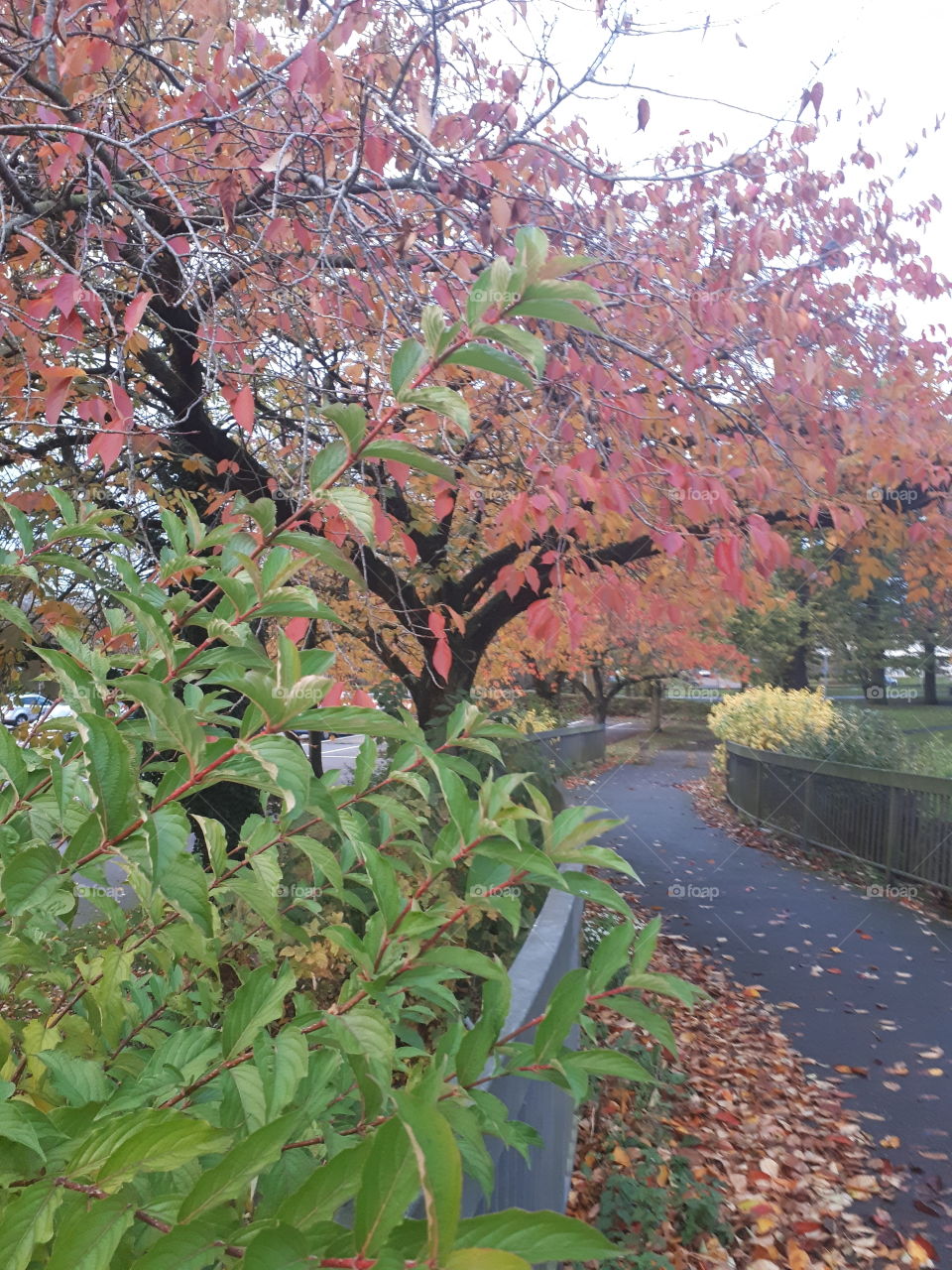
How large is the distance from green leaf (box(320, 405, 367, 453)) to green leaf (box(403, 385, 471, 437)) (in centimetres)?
8

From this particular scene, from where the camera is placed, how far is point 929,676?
35.4 meters

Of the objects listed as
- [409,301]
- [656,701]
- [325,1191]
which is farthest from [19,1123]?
[656,701]

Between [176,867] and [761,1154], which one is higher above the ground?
[176,867]

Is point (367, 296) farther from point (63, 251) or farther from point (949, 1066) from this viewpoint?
point (949, 1066)

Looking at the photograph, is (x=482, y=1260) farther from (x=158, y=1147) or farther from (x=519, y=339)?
(x=519, y=339)

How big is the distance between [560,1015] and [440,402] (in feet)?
2.82

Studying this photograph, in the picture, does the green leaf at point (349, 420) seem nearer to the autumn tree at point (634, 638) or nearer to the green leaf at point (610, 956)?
the green leaf at point (610, 956)

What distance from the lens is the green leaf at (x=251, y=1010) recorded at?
3.80 ft

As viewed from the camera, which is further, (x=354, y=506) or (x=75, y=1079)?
(x=354, y=506)

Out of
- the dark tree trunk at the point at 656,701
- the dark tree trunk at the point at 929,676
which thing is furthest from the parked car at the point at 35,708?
the dark tree trunk at the point at 656,701

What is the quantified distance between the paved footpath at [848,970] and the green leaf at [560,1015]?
12.1ft

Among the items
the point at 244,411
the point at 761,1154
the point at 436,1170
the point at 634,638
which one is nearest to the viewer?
the point at 436,1170

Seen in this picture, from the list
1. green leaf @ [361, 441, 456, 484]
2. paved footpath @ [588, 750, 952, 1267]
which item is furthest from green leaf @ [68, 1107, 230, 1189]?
paved footpath @ [588, 750, 952, 1267]

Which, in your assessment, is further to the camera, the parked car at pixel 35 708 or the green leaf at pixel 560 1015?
the parked car at pixel 35 708
